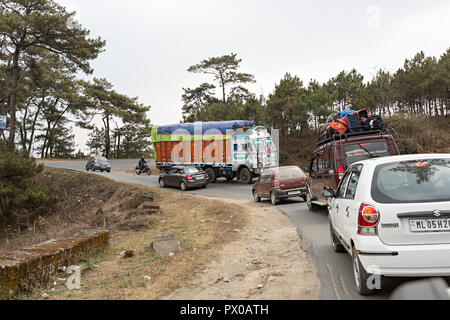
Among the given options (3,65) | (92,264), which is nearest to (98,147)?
(3,65)

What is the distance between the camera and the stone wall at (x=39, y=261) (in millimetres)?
4855

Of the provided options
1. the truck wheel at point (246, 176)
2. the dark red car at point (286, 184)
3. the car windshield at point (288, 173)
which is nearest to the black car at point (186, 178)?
the truck wheel at point (246, 176)

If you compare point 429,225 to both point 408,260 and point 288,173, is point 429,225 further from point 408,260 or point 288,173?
point 288,173

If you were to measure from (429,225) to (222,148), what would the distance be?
1990 cm

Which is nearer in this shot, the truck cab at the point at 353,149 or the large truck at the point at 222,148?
the truck cab at the point at 353,149

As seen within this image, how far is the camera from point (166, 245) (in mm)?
6984

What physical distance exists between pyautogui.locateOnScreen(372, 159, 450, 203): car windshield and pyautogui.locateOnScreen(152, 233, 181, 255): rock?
4.18 meters

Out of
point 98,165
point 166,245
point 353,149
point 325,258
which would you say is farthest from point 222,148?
point 325,258

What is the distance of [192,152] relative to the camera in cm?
2498

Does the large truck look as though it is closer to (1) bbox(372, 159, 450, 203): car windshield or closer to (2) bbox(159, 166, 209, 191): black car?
(2) bbox(159, 166, 209, 191): black car

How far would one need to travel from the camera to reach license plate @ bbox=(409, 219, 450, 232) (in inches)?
147

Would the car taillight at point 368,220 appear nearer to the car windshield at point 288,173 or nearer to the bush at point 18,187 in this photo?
the car windshield at point 288,173

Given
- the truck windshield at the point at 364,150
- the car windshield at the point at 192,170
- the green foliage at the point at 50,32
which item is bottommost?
the car windshield at the point at 192,170
